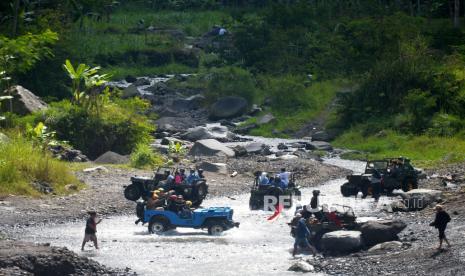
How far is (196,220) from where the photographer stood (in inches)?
1316

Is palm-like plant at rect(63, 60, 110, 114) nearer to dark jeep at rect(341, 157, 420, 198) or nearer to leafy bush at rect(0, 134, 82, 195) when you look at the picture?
leafy bush at rect(0, 134, 82, 195)

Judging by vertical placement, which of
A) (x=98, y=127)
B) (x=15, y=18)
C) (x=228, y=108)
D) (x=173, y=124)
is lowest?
(x=173, y=124)

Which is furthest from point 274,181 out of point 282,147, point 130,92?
point 130,92

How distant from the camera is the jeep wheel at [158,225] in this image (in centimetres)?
3359

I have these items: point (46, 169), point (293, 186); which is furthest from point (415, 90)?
point (46, 169)

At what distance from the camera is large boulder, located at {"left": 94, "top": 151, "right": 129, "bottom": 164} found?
161ft

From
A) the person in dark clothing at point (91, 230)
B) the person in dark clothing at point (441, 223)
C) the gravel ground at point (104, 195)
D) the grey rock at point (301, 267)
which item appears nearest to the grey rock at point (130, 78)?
the gravel ground at point (104, 195)

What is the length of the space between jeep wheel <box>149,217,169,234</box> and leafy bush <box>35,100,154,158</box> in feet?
59.1

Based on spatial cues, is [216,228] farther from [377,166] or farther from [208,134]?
[208,134]

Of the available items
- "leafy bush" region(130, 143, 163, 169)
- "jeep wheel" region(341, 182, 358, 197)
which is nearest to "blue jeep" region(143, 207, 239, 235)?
"jeep wheel" region(341, 182, 358, 197)

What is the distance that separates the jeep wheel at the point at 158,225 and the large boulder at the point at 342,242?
19.6 ft

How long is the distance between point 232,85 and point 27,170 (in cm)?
3966

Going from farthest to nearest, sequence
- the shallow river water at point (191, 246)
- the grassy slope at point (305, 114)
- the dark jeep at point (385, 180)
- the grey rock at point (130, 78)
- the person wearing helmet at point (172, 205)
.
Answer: the grey rock at point (130, 78), the grassy slope at point (305, 114), the dark jeep at point (385, 180), the person wearing helmet at point (172, 205), the shallow river water at point (191, 246)

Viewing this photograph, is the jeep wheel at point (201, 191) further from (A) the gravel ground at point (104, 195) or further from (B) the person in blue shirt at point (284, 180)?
(B) the person in blue shirt at point (284, 180)
